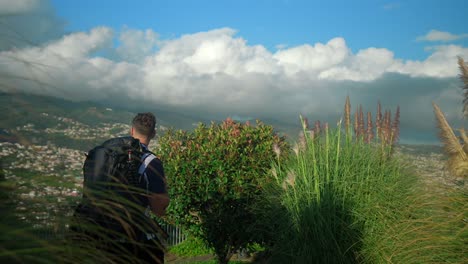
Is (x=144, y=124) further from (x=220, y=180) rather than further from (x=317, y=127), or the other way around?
(x=220, y=180)

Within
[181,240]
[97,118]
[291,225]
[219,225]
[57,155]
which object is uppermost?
[97,118]

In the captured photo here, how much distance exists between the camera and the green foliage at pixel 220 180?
28.0 feet

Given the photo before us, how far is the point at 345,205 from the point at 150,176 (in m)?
2.76

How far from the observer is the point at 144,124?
4883 millimetres

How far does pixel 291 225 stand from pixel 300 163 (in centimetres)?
103

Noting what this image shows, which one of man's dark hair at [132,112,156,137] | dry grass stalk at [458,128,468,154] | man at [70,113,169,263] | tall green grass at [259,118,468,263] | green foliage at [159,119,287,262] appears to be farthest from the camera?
green foliage at [159,119,287,262]

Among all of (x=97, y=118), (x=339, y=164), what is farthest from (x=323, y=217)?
(x=97, y=118)

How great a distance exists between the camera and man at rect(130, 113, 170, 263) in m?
4.25

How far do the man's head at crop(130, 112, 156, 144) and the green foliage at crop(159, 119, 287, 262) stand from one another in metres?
3.45

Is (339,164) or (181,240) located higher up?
(339,164)

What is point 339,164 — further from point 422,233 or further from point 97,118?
point 97,118

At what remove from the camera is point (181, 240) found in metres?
18.2

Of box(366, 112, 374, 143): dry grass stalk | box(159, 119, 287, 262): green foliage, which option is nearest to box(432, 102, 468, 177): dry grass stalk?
box(366, 112, 374, 143): dry grass stalk

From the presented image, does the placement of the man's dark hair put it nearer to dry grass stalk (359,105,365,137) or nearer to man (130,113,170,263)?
man (130,113,170,263)
